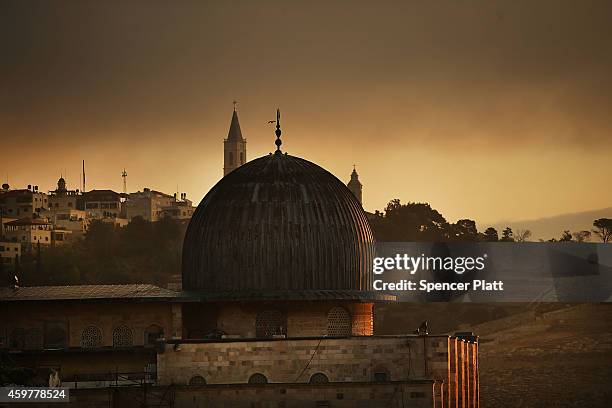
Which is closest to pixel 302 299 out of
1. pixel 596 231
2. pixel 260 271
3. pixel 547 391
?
pixel 260 271

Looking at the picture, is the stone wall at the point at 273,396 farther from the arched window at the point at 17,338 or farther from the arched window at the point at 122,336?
the arched window at the point at 17,338

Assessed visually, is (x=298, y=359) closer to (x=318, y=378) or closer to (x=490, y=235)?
(x=318, y=378)

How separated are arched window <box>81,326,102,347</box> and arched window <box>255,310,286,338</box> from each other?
6.09m

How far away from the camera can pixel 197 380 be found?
224 ft

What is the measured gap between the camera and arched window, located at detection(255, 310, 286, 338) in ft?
238

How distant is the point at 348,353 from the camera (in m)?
68.9

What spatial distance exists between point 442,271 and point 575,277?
1397cm

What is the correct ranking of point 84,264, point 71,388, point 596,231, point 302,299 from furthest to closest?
point 84,264, point 596,231, point 302,299, point 71,388

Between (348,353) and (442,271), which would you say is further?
(442,271)

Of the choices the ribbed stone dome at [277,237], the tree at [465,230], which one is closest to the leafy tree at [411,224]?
the tree at [465,230]

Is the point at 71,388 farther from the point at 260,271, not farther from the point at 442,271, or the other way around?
the point at 442,271

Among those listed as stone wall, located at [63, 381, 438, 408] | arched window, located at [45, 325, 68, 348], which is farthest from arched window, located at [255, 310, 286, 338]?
arched window, located at [45, 325, 68, 348]

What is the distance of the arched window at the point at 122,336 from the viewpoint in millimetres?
73938

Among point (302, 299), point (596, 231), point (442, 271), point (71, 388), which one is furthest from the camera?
point (596, 231)
